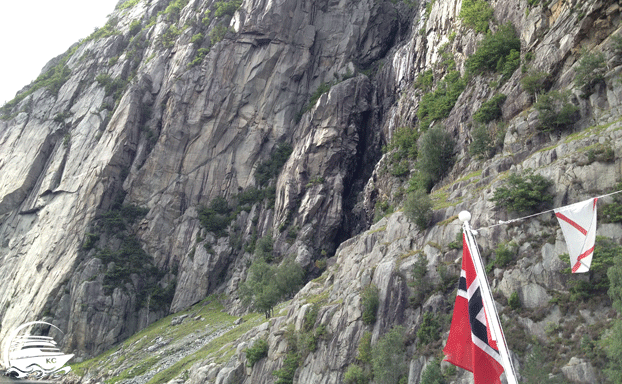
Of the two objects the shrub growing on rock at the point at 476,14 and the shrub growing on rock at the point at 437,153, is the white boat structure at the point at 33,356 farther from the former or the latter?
the shrub growing on rock at the point at 476,14

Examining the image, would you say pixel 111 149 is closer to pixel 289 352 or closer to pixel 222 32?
pixel 222 32

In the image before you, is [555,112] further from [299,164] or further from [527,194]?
[299,164]

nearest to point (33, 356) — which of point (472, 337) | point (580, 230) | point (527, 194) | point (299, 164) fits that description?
point (299, 164)

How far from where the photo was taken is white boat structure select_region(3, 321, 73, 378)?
223 feet

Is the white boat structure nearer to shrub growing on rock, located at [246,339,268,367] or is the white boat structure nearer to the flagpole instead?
shrub growing on rock, located at [246,339,268,367]

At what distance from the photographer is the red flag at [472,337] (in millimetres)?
9867

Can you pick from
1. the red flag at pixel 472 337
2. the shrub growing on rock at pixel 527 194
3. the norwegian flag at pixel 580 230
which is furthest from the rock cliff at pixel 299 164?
the red flag at pixel 472 337

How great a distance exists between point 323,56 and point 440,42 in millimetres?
40083

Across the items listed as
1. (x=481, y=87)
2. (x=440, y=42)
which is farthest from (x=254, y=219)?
(x=481, y=87)

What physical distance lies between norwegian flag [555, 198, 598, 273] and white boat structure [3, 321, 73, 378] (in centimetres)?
7521

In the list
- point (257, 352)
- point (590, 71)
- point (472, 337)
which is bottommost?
point (257, 352)

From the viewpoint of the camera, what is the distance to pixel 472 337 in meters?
10.1

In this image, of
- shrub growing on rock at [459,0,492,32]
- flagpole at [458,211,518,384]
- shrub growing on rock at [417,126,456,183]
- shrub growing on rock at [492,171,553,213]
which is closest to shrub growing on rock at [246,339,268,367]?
shrub growing on rock at [492,171,553,213]

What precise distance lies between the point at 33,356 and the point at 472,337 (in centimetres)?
7932
